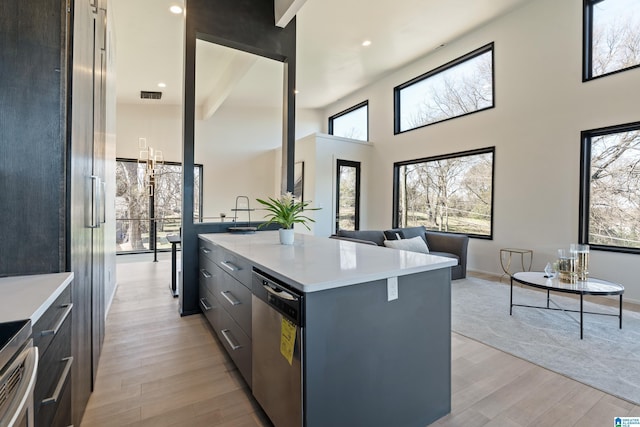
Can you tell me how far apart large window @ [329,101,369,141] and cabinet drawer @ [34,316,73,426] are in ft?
23.9

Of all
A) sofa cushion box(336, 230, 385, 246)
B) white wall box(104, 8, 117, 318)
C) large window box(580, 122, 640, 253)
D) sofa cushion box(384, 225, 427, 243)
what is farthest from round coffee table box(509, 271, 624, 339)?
white wall box(104, 8, 117, 318)

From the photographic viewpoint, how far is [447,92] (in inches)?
232

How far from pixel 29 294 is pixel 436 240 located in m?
5.02

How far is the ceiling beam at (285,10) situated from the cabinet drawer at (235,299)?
2.68 metres

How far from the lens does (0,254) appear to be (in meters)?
1.20

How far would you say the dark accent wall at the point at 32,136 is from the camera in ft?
3.91

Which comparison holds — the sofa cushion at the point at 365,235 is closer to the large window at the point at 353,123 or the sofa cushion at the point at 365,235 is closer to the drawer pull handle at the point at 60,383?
the drawer pull handle at the point at 60,383

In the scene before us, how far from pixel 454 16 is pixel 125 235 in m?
7.96

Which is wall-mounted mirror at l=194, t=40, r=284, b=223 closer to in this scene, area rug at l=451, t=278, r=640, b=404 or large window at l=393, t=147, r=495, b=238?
large window at l=393, t=147, r=495, b=238

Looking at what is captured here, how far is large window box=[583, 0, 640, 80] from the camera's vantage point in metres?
3.71

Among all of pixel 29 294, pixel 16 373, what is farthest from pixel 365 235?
pixel 16 373

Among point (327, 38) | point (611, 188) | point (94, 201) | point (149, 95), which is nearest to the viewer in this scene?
point (94, 201)

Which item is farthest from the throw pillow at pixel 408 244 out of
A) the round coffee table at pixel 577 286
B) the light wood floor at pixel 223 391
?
the light wood floor at pixel 223 391

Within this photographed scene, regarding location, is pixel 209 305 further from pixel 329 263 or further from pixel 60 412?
pixel 329 263
